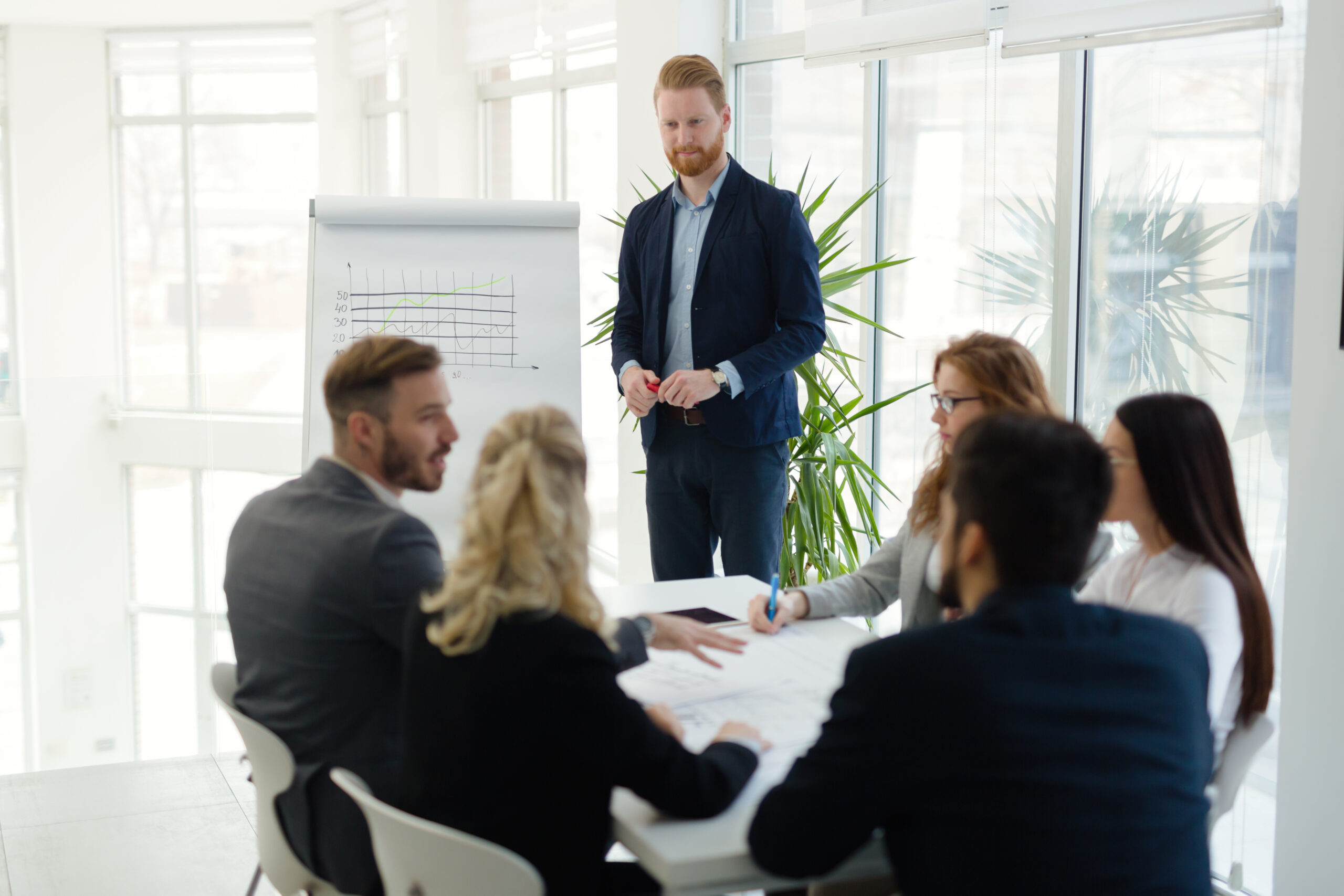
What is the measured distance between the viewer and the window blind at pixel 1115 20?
2.62 meters

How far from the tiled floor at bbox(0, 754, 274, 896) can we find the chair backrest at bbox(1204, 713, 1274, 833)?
87.4 inches

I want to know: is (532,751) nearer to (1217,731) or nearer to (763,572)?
(1217,731)

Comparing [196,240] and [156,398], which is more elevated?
[196,240]

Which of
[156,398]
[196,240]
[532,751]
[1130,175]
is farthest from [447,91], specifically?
[532,751]

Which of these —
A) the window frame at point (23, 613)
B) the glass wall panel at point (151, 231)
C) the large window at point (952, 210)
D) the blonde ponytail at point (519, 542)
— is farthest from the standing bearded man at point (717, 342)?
the glass wall panel at point (151, 231)

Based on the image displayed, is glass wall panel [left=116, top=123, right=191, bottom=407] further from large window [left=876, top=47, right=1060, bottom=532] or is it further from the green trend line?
large window [left=876, top=47, right=1060, bottom=532]

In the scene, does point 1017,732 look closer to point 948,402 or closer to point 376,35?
point 948,402

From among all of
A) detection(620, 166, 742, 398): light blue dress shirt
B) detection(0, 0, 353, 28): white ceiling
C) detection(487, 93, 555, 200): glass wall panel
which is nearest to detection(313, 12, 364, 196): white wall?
detection(0, 0, 353, 28): white ceiling

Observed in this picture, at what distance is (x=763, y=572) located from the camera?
306cm

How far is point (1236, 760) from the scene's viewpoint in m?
1.64

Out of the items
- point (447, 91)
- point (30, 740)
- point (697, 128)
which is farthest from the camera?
point (447, 91)

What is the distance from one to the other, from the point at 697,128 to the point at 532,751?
2.04 m

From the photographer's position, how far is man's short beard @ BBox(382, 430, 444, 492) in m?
1.83

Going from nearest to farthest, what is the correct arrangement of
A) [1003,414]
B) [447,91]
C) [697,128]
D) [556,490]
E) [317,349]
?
[1003,414] < [556,490] < [697,128] < [317,349] < [447,91]
